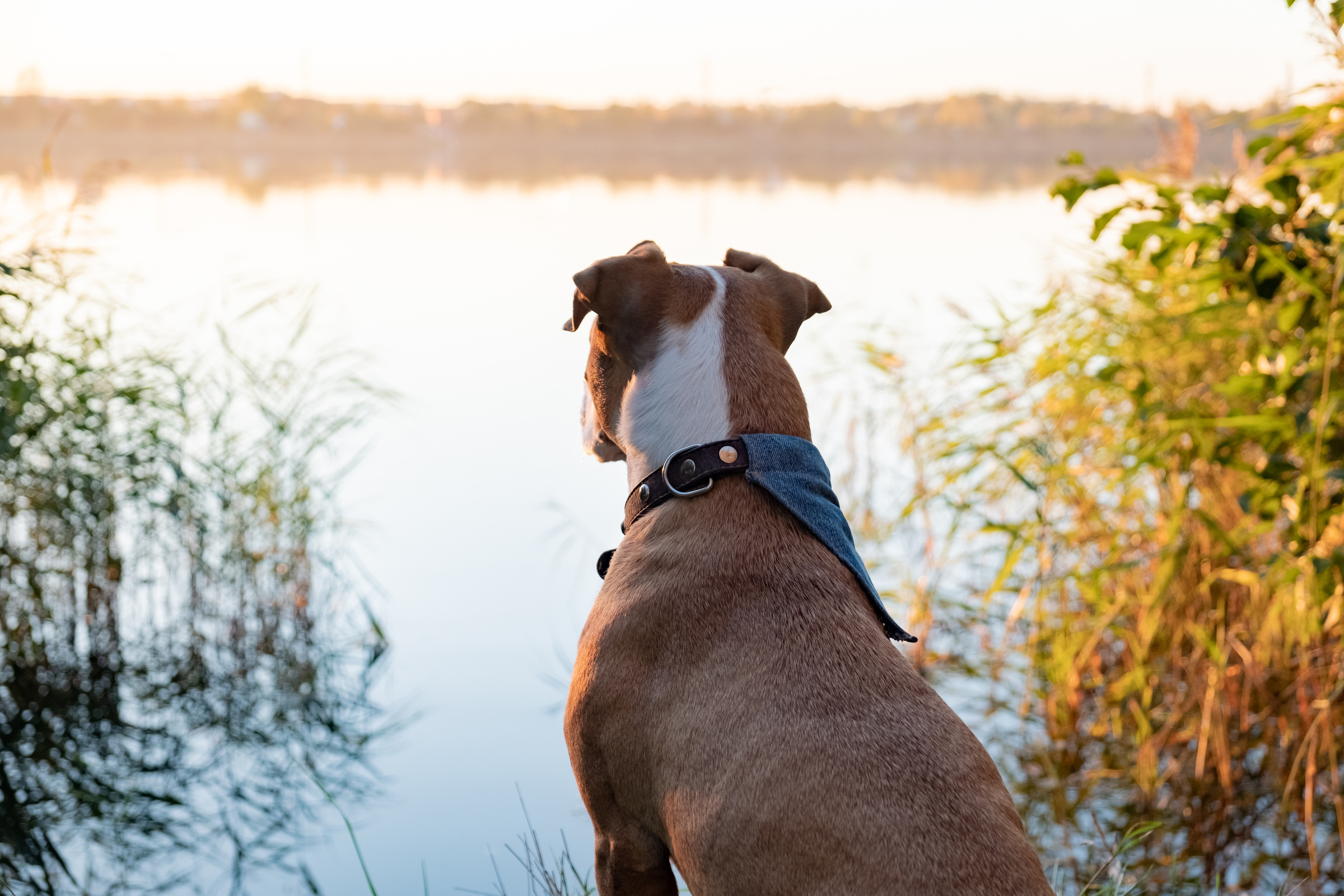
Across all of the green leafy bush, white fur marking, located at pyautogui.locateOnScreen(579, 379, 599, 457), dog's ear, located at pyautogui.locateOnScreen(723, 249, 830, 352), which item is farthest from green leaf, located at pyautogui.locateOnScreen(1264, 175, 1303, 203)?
white fur marking, located at pyautogui.locateOnScreen(579, 379, 599, 457)

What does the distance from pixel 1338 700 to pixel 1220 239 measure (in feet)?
6.93

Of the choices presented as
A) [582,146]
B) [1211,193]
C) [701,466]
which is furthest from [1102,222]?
Answer: [582,146]

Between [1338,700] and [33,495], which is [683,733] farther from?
[33,495]

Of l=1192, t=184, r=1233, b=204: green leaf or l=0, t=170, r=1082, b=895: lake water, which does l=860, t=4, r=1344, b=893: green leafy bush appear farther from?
l=0, t=170, r=1082, b=895: lake water

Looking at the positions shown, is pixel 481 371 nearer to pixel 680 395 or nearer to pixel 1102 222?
pixel 1102 222

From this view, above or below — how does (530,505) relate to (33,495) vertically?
below

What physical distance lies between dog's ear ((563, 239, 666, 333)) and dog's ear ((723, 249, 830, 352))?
23 cm

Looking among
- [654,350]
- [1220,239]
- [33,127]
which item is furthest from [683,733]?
[33,127]

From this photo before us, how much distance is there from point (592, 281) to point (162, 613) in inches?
178

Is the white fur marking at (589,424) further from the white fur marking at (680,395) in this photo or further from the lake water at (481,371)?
the lake water at (481,371)

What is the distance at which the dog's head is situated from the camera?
6.87ft

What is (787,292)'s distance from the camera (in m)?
2.32

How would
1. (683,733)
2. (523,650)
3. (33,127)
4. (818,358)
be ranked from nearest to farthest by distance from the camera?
1. (683,733)
2. (523,650)
3. (818,358)
4. (33,127)

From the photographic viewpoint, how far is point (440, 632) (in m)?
6.56
